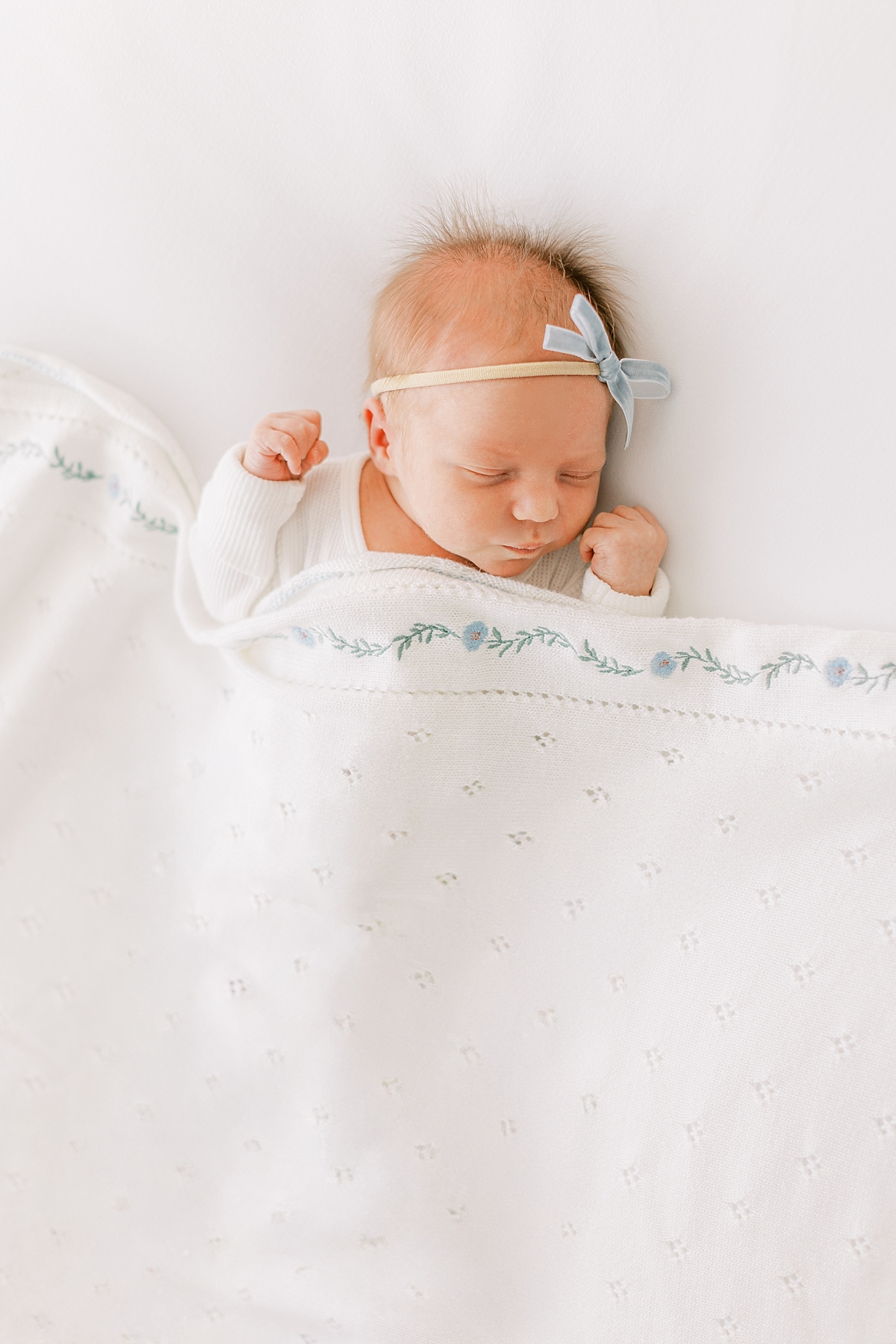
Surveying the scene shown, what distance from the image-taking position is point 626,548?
0.99 metres

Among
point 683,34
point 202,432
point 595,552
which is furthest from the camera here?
point 202,432

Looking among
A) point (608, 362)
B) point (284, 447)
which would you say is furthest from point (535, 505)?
point (284, 447)

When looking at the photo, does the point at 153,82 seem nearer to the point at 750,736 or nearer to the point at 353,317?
the point at 353,317

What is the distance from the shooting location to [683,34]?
869 mm

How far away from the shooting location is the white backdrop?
0.86 m

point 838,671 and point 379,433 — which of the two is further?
point 379,433

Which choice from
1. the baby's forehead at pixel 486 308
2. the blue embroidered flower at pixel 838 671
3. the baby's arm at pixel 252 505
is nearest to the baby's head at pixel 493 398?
the baby's forehead at pixel 486 308

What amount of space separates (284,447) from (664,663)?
0.48 m

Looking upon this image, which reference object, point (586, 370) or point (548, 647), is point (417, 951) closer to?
point (548, 647)

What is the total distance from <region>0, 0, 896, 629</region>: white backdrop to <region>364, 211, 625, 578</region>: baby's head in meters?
0.05

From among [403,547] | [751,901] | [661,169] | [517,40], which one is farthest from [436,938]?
[517,40]

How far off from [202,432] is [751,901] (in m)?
0.85

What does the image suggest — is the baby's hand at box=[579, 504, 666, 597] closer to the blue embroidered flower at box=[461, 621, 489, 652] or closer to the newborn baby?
the newborn baby

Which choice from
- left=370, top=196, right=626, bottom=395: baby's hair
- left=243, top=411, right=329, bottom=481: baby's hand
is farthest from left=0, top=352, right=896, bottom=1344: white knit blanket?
left=370, top=196, right=626, bottom=395: baby's hair
